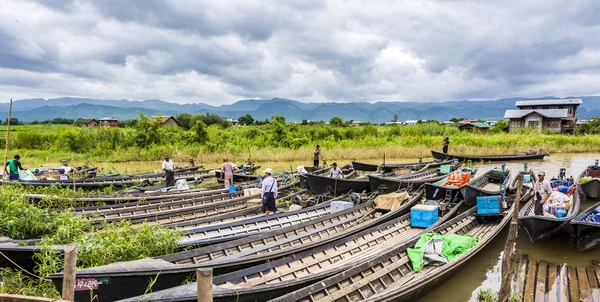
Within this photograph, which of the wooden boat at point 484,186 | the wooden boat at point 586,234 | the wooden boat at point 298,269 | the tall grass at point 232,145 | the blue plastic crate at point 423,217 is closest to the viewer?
the wooden boat at point 298,269

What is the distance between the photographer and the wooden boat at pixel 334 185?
1316cm

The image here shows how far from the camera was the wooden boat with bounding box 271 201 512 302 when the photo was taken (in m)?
4.89

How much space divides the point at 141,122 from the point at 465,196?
24.7 metres

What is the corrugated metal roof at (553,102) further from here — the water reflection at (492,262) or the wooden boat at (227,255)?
the wooden boat at (227,255)

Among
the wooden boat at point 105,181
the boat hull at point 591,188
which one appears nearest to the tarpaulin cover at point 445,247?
the boat hull at point 591,188

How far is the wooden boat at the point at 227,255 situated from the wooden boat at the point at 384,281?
1134mm

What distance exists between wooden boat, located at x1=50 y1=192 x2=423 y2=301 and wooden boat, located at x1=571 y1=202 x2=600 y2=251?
3641 mm

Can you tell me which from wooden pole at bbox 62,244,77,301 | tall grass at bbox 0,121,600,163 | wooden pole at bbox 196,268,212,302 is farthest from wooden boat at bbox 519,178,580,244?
tall grass at bbox 0,121,600,163

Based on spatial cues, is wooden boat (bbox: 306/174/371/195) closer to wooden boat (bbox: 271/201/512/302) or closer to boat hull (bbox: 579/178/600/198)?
wooden boat (bbox: 271/201/512/302)

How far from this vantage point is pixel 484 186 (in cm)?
1371

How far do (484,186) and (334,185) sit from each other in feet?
19.1

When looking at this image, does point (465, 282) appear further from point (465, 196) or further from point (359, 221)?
point (465, 196)

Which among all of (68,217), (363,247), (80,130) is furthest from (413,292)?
(80,130)

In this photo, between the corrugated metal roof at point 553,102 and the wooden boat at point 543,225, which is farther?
the corrugated metal roof at point 553,102
